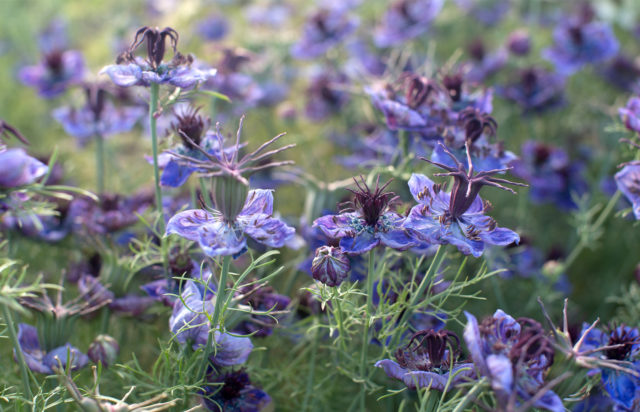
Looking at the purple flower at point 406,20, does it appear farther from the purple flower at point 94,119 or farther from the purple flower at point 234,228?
the purple flower at point 234,228

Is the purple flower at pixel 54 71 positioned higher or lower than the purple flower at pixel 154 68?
lower

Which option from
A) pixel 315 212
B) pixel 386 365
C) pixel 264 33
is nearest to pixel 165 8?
pixel 264 33

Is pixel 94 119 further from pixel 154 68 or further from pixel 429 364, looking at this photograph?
pixel 429 364

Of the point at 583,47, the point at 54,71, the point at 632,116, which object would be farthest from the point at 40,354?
the point at 583,47

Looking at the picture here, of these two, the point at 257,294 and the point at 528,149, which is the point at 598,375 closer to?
the point at 257,294

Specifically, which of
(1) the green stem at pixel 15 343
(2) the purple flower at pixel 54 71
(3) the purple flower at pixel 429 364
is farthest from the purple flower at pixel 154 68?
(2) the purple flower at pixel 54 71

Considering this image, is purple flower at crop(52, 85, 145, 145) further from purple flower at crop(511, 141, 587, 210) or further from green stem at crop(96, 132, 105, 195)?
purple flower at crop(511, 141, 587, 210)

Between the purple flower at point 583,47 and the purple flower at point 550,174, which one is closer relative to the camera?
the purple flower at point 550,174
